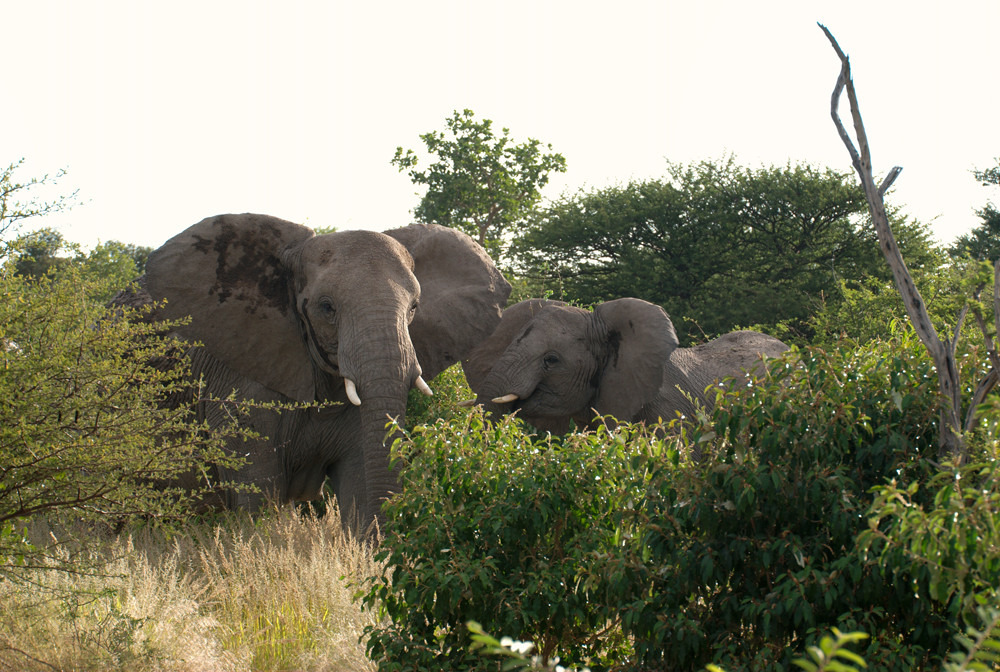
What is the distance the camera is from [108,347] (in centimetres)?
512

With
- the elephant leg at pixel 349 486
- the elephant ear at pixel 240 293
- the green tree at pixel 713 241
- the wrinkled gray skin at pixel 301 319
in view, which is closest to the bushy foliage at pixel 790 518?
the wrinkled gray skin at pixel 301 319

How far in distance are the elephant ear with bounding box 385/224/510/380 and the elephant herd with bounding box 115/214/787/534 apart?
12mm

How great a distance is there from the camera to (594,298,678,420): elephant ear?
28.9 ft

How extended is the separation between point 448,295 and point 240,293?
65.3 inches

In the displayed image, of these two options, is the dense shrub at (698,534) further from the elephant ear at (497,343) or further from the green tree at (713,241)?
the green tree at (713,241)

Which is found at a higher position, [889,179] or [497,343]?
[889,179]

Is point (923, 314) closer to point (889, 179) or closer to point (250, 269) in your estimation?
point (889, 179)

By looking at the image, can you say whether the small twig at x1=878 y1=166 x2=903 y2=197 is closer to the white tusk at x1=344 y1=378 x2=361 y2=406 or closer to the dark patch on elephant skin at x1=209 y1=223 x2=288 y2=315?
the white tusk at x1=344 y1=378 x2=361 y2=406

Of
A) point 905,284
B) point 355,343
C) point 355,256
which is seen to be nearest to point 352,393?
point 355,343

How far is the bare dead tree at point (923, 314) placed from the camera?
136 inches

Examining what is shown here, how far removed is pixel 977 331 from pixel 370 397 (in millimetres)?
3653

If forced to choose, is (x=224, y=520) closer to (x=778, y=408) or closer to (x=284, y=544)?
(x=284, y=544)

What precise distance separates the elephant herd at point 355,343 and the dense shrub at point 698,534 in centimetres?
221

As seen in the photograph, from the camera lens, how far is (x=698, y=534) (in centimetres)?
388
